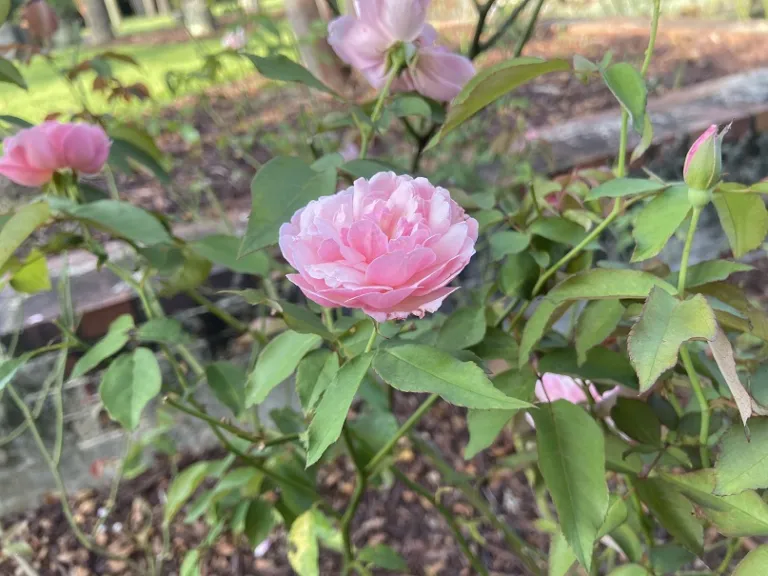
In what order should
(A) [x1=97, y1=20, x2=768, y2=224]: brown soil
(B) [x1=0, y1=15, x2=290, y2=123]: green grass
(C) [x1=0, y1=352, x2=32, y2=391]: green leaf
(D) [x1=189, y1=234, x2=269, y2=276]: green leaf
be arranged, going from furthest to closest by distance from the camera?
(B) [x1=0, y1=15, x2=290, y2=123]: green grass < (A) [x1=97, y1=20, x2=768, y2=224]: brown soil < (D) [x1=189, y1=234, x2=269, y2=276]: green leaf < (C) [x1=0, y1=352, x2=32, y2=391]: green leaf

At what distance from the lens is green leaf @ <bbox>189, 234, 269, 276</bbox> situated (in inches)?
28.0

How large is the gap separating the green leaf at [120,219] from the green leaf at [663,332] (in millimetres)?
461

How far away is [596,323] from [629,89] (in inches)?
7.7

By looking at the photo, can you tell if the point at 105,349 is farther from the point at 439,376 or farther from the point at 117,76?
the point at 117,76

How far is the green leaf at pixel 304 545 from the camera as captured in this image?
77 cm

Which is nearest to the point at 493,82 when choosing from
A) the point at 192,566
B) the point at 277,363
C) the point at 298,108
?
the point at 277,363

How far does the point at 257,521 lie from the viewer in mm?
878

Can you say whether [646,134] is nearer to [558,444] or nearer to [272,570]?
[558,444]

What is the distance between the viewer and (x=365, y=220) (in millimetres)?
419

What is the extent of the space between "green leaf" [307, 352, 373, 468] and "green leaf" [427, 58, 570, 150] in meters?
Answer: 0.21

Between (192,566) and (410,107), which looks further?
(192,566)

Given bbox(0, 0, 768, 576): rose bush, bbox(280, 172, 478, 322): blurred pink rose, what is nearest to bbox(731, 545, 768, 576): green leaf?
bbox(0, 0, 768, 576): rose bush

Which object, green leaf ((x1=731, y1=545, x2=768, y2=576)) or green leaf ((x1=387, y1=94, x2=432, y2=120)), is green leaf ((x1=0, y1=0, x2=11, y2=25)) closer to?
green leaf ((x1=387, y1=94, x2=432, y2=120))

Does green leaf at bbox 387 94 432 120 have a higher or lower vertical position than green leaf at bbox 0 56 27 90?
lower
